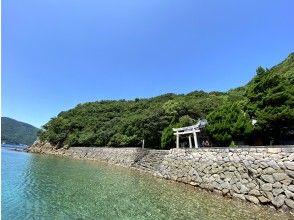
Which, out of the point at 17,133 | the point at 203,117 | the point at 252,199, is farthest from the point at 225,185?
the point at 17,133

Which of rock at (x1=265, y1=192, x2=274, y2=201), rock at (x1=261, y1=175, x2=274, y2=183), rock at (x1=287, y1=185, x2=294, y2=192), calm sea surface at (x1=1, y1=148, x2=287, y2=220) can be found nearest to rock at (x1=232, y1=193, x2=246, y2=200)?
calm sea surface at (x1=1, y1=148, x2=287, y2=220)

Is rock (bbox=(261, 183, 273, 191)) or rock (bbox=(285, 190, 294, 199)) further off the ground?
rock (bbox=(261, 183, 273, 191))

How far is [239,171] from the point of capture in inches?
563

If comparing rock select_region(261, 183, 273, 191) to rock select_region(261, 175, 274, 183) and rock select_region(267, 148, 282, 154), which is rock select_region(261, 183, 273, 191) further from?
rock select_region(267, 148, 282, 154)

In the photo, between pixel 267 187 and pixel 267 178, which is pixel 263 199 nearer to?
pixel 267 187

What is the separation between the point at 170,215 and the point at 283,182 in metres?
5.37

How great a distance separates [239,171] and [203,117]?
26.4m

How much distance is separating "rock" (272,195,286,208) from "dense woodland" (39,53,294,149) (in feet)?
29.5

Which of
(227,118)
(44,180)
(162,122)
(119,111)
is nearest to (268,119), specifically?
(227,118)

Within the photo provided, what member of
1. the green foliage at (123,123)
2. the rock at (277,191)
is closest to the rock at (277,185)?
the rock at (277,191)

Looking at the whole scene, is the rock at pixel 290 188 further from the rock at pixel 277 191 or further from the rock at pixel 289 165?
the rock at pixel 289 165

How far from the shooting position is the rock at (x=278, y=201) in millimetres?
11539

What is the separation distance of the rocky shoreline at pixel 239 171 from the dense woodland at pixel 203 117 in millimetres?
5137

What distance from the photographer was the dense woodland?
66.6 ft
